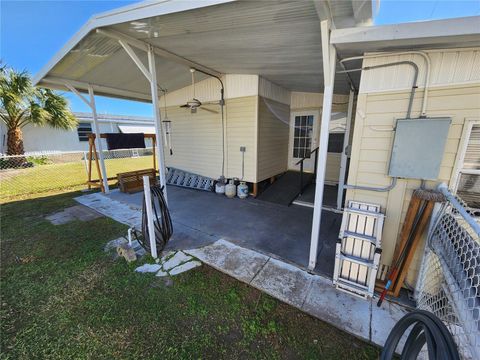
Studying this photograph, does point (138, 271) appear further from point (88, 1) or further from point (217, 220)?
point (88, 1)

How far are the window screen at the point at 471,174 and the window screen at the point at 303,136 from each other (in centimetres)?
423

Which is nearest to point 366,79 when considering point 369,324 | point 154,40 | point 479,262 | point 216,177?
point 479,262

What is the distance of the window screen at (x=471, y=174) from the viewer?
1.88 m

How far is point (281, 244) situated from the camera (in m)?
3.24

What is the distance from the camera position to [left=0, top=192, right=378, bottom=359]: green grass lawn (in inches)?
67.3

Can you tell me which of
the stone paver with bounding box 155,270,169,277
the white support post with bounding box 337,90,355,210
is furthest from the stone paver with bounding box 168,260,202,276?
the white support post with bounding box 337,90,355,210

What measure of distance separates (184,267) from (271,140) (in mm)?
4171

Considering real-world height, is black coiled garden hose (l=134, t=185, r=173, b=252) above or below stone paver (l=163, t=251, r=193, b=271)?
above

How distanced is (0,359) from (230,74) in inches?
227

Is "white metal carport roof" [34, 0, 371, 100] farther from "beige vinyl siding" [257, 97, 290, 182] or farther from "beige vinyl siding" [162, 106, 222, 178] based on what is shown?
"beige vinyl siding" [162, 106, 222, 178]

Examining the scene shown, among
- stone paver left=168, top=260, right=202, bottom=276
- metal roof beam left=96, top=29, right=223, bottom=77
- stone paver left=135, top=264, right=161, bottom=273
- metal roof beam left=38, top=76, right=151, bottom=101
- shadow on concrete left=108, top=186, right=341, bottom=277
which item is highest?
metal roof beam left=96, top=29, right=223, bottom=77

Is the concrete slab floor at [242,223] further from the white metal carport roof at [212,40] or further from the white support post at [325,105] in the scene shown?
the white metal carport roof at [212,40]

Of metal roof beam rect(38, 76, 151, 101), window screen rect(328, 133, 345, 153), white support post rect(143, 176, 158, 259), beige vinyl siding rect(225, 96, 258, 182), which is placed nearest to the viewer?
white support post rect(143, 176, 158, 259)

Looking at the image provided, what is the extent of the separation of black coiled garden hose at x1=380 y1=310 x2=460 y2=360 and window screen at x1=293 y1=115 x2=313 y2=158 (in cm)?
513
